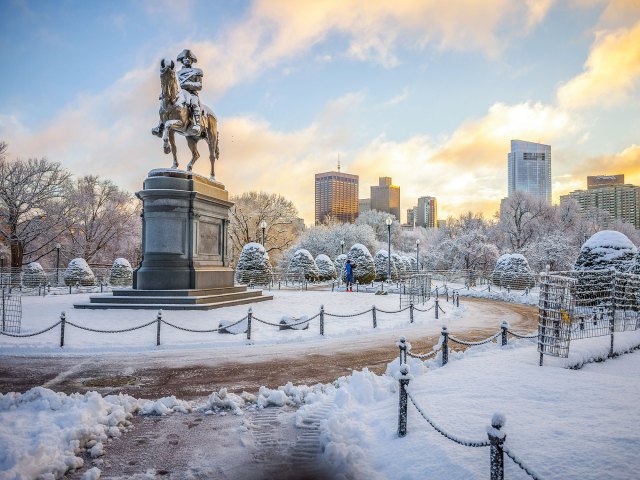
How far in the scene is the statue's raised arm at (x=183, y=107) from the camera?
19.9 m

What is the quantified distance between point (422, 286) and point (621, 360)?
45.8ft

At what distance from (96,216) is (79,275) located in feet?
70.5

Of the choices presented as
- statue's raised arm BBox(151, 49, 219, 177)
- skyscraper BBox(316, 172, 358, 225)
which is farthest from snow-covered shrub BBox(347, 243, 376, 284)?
skyscraper BBox(316, 172, 358, 225)

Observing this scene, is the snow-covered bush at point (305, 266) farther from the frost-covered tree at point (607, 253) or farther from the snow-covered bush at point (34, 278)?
the frost-covered tree at point (607, 253)

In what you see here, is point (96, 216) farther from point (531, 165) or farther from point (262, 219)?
point (531, 165)

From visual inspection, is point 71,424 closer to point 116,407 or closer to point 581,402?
point 116,407

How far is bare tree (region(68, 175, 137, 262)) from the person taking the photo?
1994 inches

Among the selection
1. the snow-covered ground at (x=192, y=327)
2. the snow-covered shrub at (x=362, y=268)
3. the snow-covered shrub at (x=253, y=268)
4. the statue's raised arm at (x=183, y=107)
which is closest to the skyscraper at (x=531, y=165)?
the snow-covered shrub at (x=362, y=268)

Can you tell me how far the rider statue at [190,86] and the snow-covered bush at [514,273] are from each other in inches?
996

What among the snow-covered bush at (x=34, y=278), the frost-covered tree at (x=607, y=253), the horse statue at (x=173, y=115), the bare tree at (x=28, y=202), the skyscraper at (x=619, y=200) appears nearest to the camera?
the frost-covered tree at (x=607, y=253)

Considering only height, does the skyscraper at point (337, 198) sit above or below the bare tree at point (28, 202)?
above

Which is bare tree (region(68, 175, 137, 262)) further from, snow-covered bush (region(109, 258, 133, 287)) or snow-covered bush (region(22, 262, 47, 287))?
snow-covered bush (region(109, 258, 133, 287))

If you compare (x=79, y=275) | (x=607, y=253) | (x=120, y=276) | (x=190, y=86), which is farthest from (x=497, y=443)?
(x=120, y=276)

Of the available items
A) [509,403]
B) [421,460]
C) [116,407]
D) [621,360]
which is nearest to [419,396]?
[509,403]
